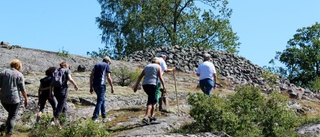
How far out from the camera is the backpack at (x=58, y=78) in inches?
571

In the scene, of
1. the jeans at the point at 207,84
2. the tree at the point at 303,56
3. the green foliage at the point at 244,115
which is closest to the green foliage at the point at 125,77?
the jeans at the point at 207,84

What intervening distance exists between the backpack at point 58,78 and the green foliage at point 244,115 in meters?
3.02

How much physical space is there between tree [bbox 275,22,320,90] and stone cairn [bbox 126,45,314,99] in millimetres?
25864

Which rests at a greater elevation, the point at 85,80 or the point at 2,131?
the point at 85,80

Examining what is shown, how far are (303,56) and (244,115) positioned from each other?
47439 millimetres

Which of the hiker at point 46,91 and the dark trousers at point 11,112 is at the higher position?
the hiker at point 46,91

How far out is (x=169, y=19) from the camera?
5225cm

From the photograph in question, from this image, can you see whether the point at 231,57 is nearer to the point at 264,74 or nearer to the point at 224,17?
the point at 264,74

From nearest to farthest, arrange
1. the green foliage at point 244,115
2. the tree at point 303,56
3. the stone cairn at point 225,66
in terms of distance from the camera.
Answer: the green foliage at point 244,115 < the stone cairn at point 225,66 < the tree at point 303,56

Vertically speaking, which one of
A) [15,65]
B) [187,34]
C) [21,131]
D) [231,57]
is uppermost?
[187,34]

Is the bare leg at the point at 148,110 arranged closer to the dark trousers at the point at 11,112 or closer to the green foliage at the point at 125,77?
the dark trousers at the point at 11,112

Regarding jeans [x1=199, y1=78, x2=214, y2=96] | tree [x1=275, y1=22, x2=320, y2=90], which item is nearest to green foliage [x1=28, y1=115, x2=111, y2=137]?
jeans [x1=199, y1=78, x2=214, y2=96]

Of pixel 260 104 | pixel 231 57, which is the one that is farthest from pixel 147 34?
pixel 260 104

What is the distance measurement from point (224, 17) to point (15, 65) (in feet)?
136
